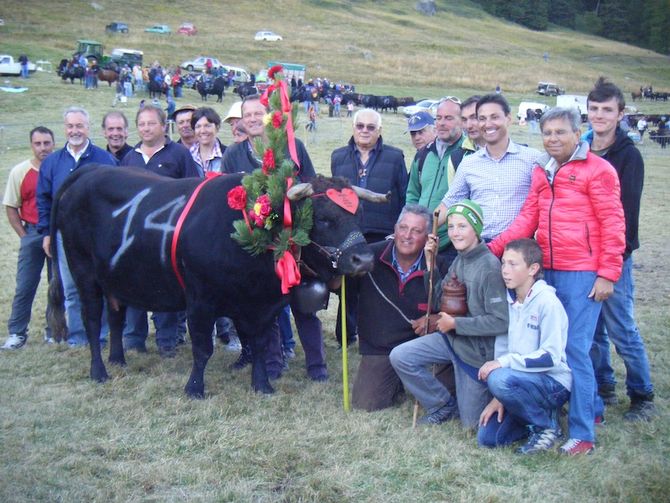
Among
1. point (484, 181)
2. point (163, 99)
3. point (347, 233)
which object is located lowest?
point (163, 99)

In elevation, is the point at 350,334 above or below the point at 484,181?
below

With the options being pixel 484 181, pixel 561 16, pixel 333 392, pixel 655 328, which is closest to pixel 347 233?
pixel 484 181

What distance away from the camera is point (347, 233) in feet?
17.8

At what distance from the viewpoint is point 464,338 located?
5.20m

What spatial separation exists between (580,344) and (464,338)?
0.79m

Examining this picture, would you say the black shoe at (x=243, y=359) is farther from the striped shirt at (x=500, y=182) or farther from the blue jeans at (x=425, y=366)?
the striped shirt at (x=500, y=182)

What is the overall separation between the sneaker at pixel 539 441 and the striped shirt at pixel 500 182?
4.67 ft

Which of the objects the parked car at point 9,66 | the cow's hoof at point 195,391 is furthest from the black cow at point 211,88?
the cow's hoof at point 195,391

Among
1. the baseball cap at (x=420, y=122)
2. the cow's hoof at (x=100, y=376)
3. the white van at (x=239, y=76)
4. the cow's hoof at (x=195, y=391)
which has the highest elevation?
the baseball cap at (x=420, y=122)

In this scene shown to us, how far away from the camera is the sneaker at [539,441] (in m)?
4.79

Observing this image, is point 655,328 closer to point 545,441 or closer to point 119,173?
point 545,441

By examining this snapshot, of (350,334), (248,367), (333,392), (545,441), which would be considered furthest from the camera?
(350,334)

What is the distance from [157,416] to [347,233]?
1.95 m

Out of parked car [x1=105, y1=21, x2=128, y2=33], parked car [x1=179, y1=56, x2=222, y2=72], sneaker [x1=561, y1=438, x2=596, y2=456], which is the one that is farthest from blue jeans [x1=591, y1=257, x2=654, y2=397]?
parked car [x1=105, y1=21, x2=128, y2=33]
